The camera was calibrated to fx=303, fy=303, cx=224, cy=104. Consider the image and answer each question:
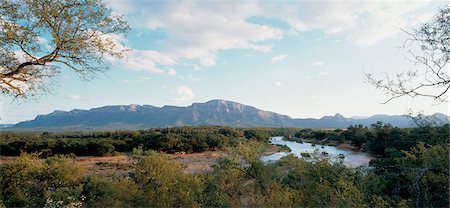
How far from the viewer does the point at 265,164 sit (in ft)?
52.0

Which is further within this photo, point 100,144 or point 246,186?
point 100,144

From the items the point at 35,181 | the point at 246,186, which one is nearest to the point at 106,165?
the point at 35,181

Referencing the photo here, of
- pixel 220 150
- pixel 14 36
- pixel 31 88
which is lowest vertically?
pixel 220 150

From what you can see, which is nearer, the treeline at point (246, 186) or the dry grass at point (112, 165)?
the treeline at point (246, 186)

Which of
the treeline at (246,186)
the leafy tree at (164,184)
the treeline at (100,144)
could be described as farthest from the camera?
the treeline at (100,144)

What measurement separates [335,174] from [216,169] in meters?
5.77

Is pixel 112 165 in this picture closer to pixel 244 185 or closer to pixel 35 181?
pixel 35 181

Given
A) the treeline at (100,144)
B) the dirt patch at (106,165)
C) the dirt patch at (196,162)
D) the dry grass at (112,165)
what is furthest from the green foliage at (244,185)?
the treeline at (100,144)

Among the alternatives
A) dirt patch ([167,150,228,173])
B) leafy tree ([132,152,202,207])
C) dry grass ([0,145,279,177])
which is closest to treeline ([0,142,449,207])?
leafy tree ([132,152,202,207])

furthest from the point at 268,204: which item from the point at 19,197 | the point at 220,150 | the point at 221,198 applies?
the point at 220,150

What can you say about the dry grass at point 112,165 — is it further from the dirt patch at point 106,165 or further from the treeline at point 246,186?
the treeline at point 246,186

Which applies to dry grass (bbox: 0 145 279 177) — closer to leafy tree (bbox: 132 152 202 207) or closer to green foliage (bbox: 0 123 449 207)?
green foliage (bbox: 0 123 449 207)

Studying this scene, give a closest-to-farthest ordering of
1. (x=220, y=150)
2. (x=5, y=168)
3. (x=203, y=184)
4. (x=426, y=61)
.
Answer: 1. (x=426, y=61)
2. (x=203, y=184)
3. (x=5, y=168)
4. (x=220, y=150)

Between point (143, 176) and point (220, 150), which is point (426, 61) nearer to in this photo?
point (143, 176)
